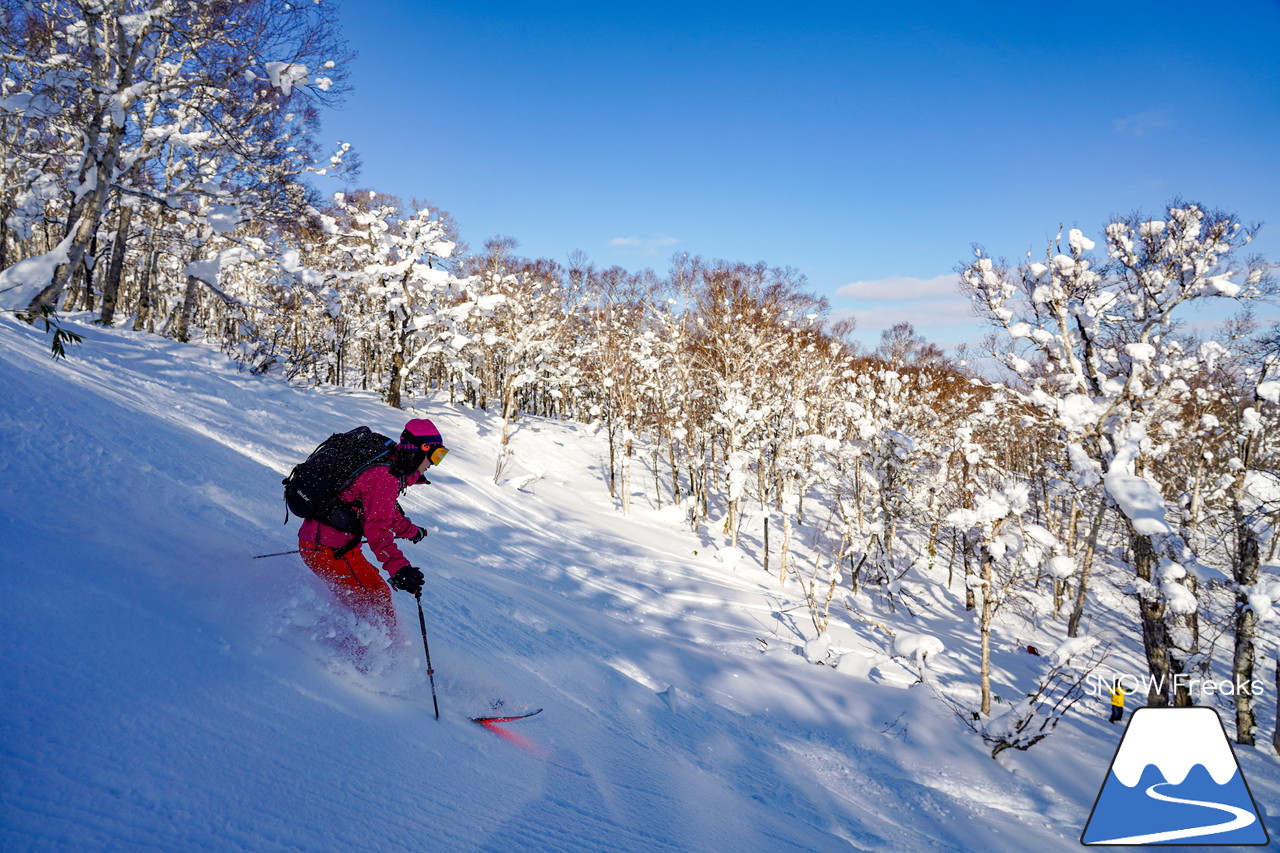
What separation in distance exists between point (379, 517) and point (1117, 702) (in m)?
12.8

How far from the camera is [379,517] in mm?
3703

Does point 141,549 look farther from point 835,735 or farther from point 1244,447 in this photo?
point 1244,447

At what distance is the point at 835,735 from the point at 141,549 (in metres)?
6.56

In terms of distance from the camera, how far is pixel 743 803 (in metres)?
4.21

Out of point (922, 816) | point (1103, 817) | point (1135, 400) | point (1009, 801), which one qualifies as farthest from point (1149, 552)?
point (922, 816)

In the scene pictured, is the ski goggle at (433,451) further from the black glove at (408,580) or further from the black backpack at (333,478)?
the black glove at (408,580)

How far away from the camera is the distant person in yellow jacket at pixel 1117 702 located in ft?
32.3

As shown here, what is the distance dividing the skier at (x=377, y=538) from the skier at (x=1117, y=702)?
1192 centimetres

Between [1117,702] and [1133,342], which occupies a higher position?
[1133,342]

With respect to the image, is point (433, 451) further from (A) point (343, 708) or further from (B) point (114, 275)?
(B) point (114, 275)

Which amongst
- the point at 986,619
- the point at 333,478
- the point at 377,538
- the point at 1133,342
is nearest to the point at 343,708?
the point at 377,538

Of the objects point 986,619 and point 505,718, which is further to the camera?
point 986,619

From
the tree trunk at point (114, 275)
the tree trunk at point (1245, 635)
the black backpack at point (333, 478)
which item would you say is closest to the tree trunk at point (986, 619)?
the tree trunk at point (1245, 635)

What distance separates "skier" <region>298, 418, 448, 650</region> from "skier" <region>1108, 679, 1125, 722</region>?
1192 centimetres
